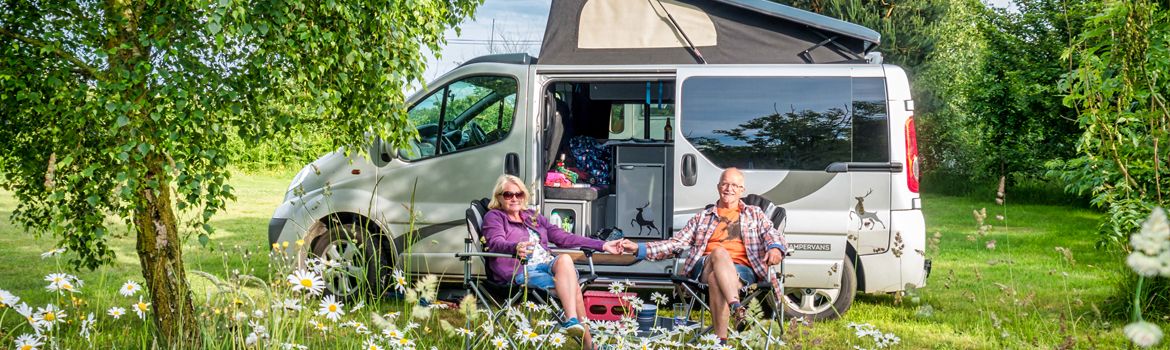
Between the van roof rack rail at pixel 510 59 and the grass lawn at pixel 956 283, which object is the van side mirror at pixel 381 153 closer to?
the van roof rack rail at pixel 510 59

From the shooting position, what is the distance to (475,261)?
633cm

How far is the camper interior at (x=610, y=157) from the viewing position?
6672 mm

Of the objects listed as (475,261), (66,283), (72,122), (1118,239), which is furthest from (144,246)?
(1118,239)

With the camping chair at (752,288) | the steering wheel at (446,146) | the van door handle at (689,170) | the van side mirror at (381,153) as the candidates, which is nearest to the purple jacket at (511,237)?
the camping chair at (752,288)

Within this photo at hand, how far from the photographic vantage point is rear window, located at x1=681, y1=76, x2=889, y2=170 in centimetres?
585

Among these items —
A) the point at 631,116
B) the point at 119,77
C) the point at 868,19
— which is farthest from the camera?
the point at 868,19

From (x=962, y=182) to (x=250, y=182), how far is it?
1344cm

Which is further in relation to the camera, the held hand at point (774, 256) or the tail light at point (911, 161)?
the tail light at point (911, 161)

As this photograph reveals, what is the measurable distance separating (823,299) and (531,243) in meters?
2.22

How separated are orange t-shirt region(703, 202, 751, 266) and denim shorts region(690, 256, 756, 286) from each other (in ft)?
0.20

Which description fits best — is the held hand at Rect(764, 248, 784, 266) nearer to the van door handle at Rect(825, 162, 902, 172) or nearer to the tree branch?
the van door handle at Rect(825, 162, 902, 172)

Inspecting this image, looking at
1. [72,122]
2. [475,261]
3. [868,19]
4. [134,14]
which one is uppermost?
[868,19]

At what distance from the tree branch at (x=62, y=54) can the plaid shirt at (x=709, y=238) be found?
246 cm

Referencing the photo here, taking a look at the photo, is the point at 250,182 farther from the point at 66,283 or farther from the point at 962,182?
the point at 66,283
